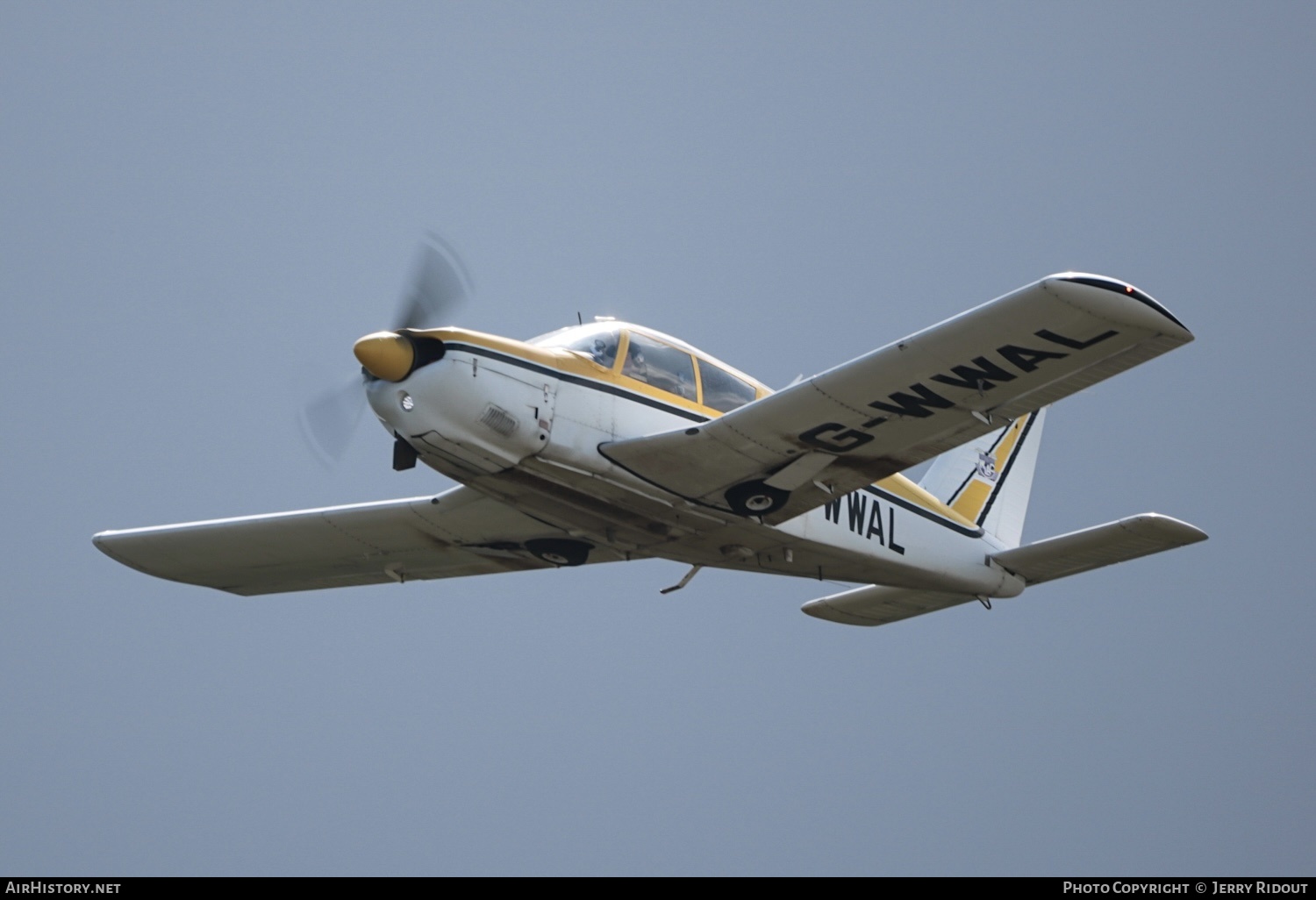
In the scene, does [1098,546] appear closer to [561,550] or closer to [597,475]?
[597,475]

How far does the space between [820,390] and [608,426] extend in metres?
2.10

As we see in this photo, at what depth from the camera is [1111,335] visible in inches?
517

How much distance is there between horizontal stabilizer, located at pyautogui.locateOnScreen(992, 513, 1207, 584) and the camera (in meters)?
16.0

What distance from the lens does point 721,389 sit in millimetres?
15906

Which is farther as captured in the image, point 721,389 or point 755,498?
point 721,389

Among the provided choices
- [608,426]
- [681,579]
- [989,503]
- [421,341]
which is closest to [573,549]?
[681,579]

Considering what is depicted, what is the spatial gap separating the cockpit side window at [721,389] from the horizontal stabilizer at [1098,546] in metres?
3.96

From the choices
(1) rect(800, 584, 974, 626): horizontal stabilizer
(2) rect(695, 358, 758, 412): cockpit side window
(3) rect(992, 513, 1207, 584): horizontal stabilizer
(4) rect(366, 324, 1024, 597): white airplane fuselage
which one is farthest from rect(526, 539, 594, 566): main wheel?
(3) rect(992, 513, 1207, 584): horizontal stabilizer

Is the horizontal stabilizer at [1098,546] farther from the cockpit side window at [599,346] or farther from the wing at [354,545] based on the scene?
the cockpit side window at [599,346]

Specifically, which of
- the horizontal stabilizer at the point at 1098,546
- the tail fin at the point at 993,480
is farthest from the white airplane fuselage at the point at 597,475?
the tail fin at the point at 993,480

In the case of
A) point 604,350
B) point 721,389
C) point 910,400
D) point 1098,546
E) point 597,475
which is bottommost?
point 1098,546

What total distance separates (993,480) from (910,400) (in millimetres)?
6214

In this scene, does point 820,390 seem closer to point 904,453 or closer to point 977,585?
point 904,453

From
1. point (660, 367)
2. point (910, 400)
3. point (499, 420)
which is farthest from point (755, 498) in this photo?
point (499, 420)
